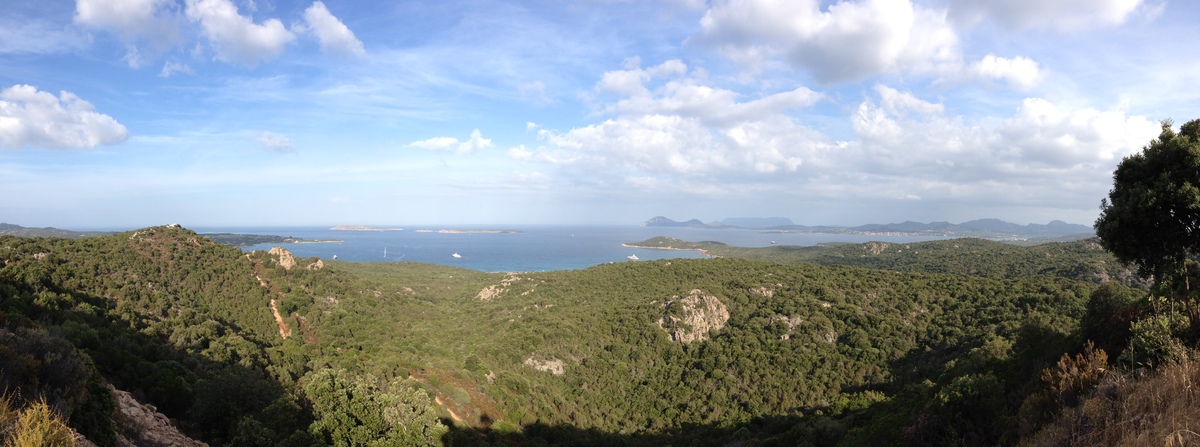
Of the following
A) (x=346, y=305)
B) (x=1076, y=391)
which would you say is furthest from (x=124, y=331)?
(x=1076, y=391)

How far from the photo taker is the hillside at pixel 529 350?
14562 mm

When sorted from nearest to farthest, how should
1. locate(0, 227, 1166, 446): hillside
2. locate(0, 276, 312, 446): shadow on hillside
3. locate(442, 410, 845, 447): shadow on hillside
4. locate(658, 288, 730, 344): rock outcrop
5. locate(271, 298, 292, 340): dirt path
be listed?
locate(0, 276, 312, 446): shadow on hillside < locate(0, 227, 1166, 446): hillside < locate(442, 410, 845, 447): shadow on hillside < locate(271, 298, 292, 340): dirt path < locate(658, 288, 730, 344): rock outcrop

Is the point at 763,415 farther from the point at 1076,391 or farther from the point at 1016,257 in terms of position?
the point at 1016,257

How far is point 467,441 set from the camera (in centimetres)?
2234

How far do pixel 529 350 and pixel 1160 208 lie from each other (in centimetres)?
3625

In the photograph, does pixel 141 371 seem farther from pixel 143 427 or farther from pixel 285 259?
pixel 285 259

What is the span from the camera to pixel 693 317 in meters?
46.7

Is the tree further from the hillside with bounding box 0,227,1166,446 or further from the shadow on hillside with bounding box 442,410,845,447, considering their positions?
the shadow on hillside with bounding box 442,410,845,447

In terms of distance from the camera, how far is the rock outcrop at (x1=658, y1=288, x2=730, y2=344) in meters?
45.4

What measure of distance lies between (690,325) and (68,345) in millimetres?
42653

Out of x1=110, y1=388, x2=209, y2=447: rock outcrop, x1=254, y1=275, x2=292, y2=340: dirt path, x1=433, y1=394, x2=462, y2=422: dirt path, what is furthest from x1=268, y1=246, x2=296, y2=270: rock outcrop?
x1=110, y1=388, x2=209, y2=447: rock outcrop

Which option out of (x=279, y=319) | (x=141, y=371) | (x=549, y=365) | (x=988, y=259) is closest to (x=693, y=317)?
(x=549, y=365)

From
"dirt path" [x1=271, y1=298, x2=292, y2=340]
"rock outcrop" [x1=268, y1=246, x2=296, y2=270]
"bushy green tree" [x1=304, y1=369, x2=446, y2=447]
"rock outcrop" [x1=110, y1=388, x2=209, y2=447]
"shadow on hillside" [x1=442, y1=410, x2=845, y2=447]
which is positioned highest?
"rock outcrop" [x1=268, y1=246, x2=296, y2=270]

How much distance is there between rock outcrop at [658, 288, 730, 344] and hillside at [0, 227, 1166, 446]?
0.66 feet
